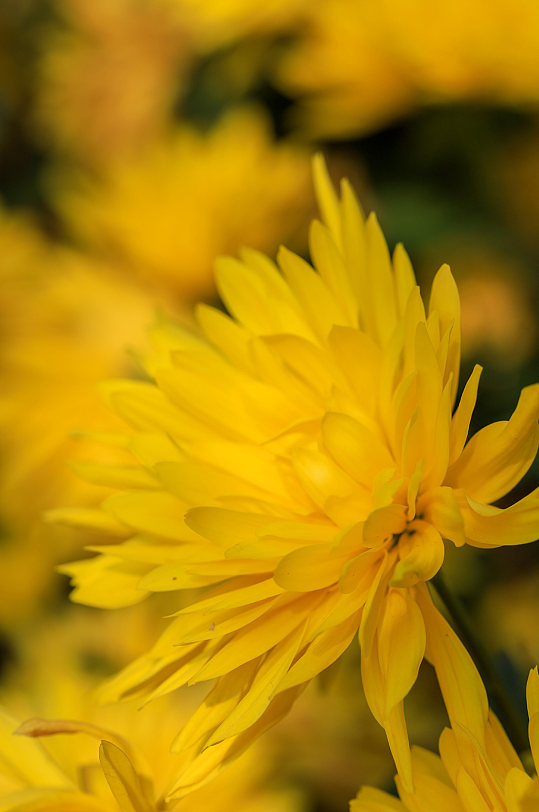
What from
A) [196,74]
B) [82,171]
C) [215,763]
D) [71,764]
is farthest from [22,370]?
[215,763]

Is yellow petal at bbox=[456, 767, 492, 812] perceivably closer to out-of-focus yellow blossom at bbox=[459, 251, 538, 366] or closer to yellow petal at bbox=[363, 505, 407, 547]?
yellow petal at bbox=[363, 505, 407, 547]

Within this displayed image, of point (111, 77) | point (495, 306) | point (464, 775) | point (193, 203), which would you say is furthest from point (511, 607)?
point (111, 77)

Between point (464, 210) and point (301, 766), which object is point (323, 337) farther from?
point (464, 210)

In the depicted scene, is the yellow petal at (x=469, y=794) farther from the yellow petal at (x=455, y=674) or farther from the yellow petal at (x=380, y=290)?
the yellow petal at (x=380, y=290)

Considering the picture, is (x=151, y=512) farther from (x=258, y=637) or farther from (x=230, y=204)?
(x=230, y=204)

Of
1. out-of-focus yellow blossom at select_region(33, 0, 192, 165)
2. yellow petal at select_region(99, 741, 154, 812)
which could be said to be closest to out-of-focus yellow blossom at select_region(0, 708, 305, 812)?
yellow petal at select_region(99, 741, 154, 812)

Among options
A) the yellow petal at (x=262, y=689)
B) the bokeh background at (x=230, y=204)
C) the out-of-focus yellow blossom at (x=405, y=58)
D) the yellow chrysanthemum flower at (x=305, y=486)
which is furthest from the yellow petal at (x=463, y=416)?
the out-of-focus yellow blossom at (x=405, y=58)
